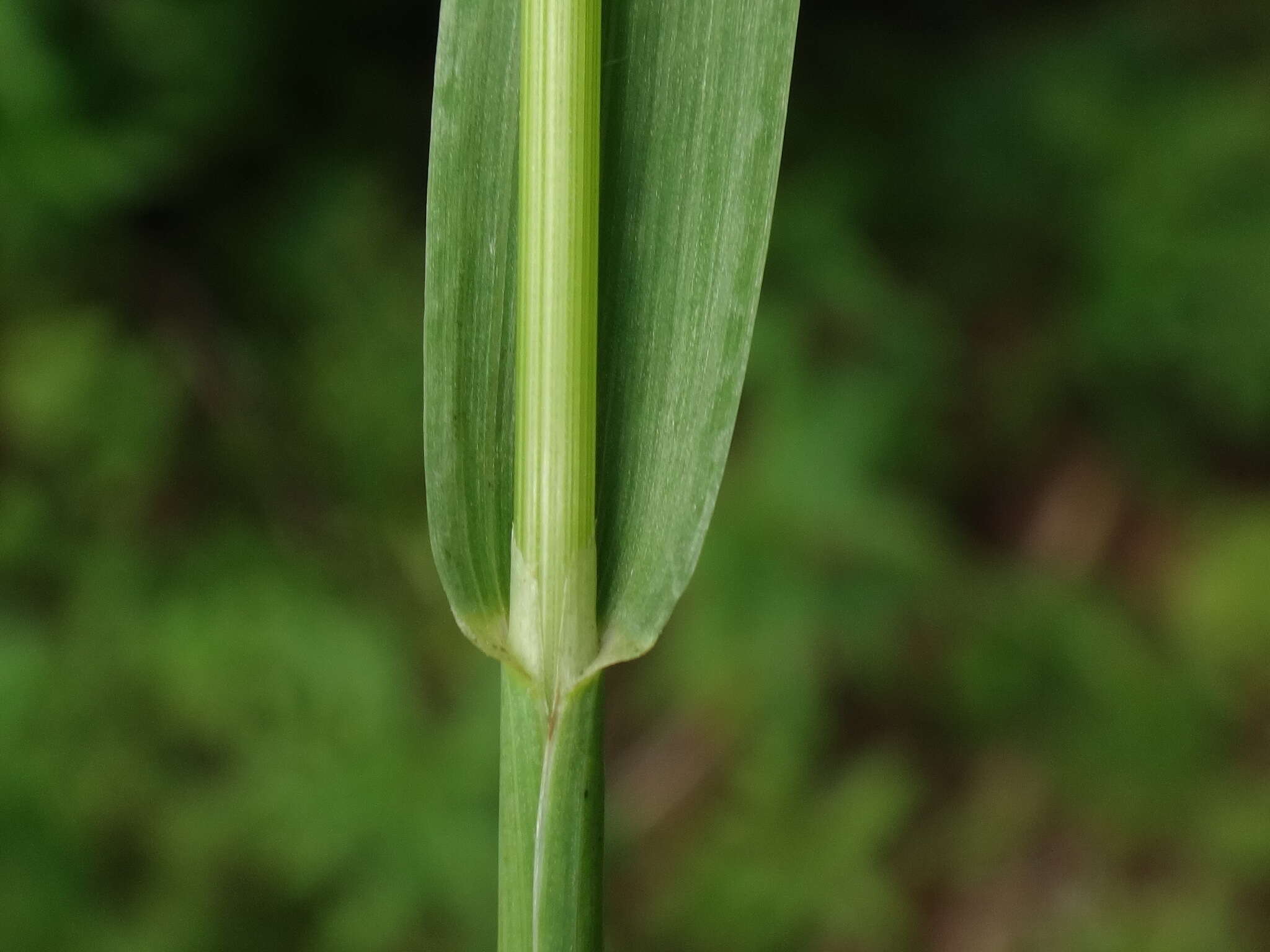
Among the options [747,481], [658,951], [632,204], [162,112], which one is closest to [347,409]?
[162,112]

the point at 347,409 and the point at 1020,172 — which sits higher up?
the point at 1020,172

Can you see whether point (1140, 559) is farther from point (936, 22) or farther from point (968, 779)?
point (936, 22)

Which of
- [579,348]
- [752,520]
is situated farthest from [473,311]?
[752,520]

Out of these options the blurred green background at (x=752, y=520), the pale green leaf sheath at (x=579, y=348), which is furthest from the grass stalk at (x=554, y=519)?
the blurred green background at (x=752, y=520)

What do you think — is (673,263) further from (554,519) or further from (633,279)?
(554,519)

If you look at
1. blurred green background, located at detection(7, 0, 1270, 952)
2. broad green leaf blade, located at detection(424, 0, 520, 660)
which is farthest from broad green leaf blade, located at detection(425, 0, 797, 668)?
blurred green background, located at detection(7, 0, 1270, 952)

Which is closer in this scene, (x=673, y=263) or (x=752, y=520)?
(x=673, y=263)

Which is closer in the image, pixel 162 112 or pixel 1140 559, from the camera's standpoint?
pixel 162 112
